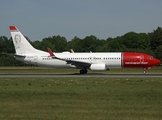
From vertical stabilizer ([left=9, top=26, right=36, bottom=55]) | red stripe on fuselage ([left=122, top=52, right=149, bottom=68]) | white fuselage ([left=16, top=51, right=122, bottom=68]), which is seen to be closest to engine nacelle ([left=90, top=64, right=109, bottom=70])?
white fuselage ([left=16, top=51, right=122, bottom=68])

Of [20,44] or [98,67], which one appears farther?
[20,44]

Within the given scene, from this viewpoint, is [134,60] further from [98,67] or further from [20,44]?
[20,44]

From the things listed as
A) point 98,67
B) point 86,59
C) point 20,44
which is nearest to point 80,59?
point 86,59

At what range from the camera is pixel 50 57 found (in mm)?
48469

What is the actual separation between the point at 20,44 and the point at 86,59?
916 cm

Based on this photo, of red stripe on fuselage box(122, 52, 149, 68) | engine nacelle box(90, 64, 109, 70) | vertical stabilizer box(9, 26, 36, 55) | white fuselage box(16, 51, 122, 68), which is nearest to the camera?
engine nacelle box(90, 64, 109, 70)

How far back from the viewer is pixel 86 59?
155ft

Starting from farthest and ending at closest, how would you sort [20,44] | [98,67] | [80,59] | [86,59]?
1. [20,44]
2. [80,59]
3. [86,59]
4. [98,67]

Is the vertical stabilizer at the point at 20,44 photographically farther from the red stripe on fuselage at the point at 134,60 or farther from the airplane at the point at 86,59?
the red stripe on fuselage at the point at 134,60

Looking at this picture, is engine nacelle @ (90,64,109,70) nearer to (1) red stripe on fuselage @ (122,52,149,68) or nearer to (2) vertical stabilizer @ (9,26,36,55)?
(1) red stripe on fuselage @ (122,52,149,68)

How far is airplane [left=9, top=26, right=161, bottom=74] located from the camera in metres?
46.1

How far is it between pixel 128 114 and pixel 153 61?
111ft

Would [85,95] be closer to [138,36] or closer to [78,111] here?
[78,111]

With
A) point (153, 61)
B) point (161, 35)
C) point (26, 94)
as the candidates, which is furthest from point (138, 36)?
Result: point (26, 94)
